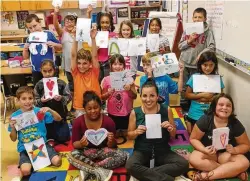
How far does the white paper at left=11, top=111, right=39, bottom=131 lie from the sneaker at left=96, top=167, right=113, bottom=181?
819mm

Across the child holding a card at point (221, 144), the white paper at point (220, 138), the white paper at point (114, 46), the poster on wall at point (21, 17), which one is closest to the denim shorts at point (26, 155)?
the child holding a card at point (221, 144)

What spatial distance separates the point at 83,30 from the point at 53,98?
2.83 feet

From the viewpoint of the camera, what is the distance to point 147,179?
239 centimetres

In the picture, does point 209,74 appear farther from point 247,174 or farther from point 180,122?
point 247,174

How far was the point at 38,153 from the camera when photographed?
2.80 meters

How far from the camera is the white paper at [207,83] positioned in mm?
3111

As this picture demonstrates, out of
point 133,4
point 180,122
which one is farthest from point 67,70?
point 133,4

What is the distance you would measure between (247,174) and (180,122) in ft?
4.08

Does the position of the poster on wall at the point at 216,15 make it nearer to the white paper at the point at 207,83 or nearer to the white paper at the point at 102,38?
the white paper at the point at 207,83

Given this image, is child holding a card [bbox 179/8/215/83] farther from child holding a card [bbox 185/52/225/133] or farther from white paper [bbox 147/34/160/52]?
child holding a card [bbox 185/52/225/133]

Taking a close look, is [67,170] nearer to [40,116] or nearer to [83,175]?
[83,175]

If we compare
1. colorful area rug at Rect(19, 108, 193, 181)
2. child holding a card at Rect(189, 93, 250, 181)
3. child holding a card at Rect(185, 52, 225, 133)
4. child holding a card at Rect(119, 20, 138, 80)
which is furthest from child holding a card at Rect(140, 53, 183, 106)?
child holding a card at Rect(189, 93, 250, 181)

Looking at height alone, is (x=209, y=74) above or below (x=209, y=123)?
above

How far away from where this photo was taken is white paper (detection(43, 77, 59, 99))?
3.23 metres
